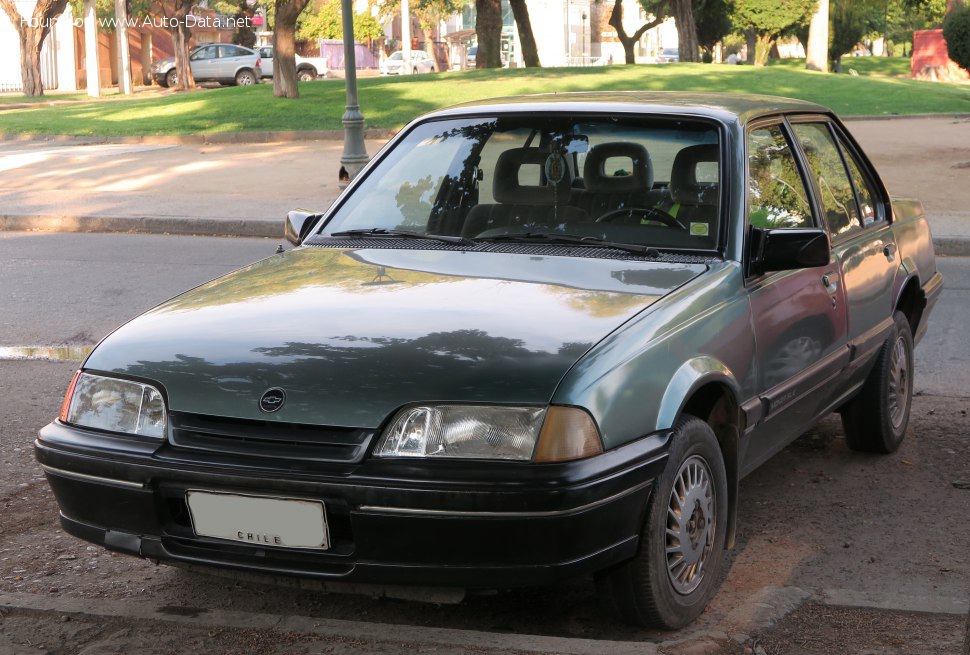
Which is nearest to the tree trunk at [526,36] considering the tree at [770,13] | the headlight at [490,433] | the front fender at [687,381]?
the tree at [770,13]

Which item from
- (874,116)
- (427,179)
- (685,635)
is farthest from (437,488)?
(874,116)

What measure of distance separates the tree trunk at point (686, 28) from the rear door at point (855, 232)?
37309 millimetres

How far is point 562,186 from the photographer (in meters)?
4.37

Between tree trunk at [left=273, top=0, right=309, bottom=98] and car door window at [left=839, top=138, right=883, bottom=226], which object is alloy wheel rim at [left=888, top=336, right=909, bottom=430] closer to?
car door window at [left=839, top=138, right=883, bottom=226]

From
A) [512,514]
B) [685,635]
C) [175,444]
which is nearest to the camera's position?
[512,514]

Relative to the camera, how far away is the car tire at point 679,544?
10.7 ft

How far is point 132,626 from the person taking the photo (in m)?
3.35

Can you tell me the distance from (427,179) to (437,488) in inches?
77.0

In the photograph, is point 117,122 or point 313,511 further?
point 117,122

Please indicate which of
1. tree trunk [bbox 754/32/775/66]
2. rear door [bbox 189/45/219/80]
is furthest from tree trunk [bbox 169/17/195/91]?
tree trunk [bbox 754/32/775/66]

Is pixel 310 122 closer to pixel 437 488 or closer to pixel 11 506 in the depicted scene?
pixel 11 506

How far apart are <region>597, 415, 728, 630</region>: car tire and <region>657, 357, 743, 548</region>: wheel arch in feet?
0.31

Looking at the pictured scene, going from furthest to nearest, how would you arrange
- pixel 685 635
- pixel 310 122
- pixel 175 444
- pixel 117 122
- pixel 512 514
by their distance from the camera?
pixel 117 122, pixel 310 122, pixel 685 635, pixel 175 444, pixel 512 514

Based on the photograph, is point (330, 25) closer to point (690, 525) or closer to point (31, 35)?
point (31, 35)
